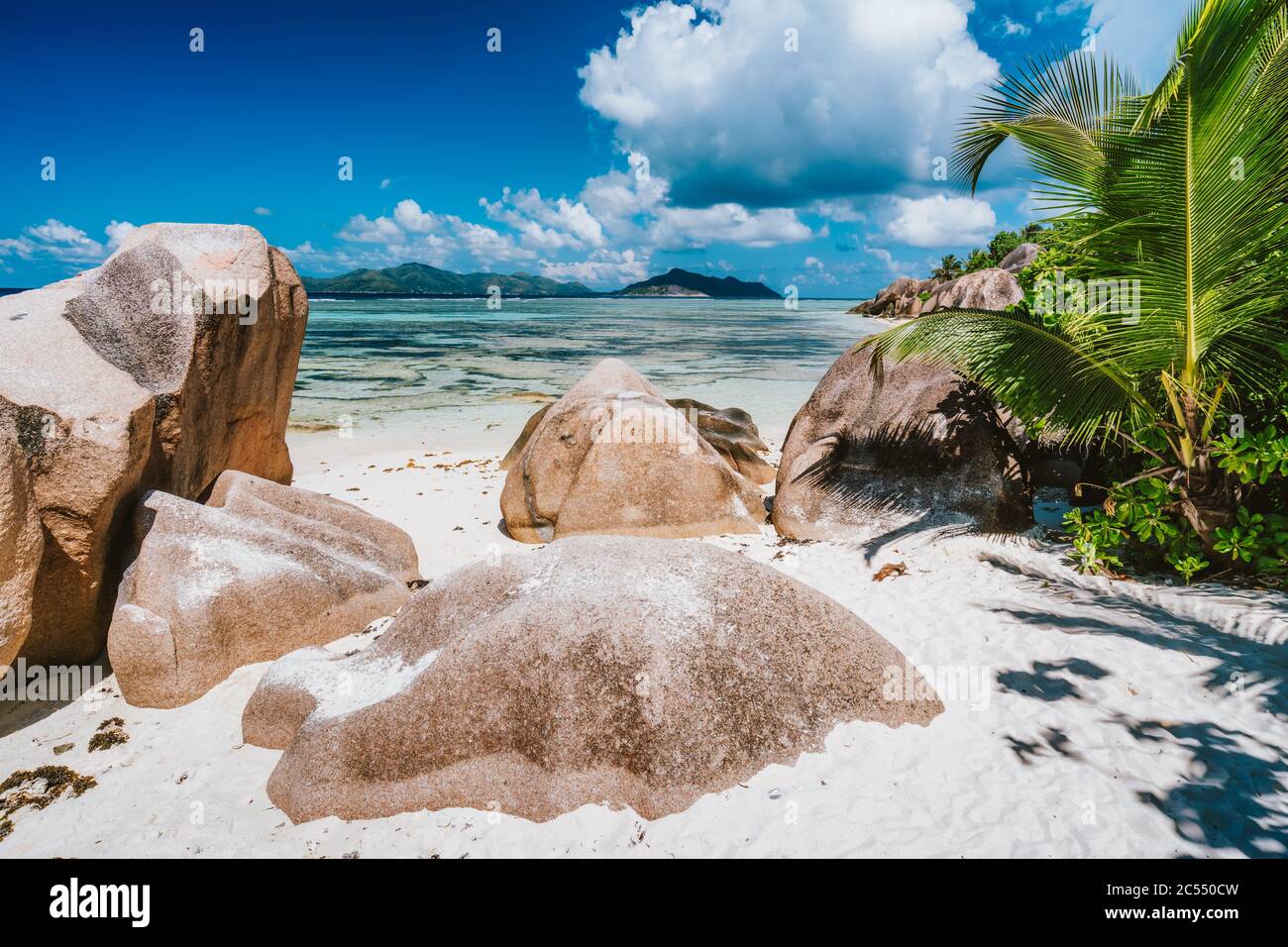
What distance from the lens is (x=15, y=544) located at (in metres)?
3.90

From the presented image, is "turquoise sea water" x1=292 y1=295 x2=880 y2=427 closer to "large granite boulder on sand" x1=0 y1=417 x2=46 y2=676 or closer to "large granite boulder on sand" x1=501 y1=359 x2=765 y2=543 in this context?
"large granite boulder on sand" x1=501 y1=359 x2=765 y2=543

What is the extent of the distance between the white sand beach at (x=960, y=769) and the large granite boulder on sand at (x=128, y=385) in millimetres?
932

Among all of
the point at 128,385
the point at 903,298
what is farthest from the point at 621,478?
the point at 903,298

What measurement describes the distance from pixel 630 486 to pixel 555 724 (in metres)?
4.27

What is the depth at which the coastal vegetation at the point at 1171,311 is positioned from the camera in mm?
4715

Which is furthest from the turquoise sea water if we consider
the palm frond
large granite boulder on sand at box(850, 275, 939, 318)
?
the palm frond

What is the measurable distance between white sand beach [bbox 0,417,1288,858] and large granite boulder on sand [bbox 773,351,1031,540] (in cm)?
170

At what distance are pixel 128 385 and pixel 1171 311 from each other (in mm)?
7984

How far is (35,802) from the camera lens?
11.8 feet

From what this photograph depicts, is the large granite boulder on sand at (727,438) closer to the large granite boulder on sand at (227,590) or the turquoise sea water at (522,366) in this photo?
the large granite boulder on sand at (227,590)

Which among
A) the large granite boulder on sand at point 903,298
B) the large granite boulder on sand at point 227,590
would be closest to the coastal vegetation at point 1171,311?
the large granite boulder on sand at point 227,590

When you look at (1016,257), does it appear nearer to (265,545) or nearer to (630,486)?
(630,486)

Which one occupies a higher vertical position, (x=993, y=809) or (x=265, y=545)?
(x=265, y=545)

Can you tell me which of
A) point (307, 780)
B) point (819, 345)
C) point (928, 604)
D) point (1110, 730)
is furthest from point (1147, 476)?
point (819, 345)
